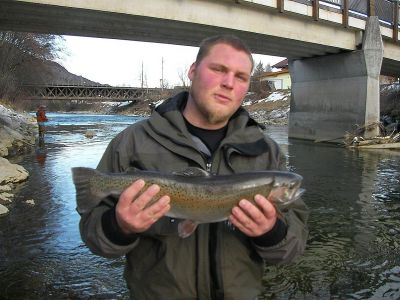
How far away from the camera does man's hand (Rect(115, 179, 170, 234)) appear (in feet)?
6.74

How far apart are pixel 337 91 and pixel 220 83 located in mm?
26503

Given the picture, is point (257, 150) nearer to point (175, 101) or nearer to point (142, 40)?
point (175, 101)

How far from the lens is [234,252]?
238 cm

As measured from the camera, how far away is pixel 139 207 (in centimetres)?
205

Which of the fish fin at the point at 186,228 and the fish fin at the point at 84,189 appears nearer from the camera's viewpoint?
the fish fin at the point at 186,228

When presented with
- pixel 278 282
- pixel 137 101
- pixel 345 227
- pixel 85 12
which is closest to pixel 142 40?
pixel 85 12

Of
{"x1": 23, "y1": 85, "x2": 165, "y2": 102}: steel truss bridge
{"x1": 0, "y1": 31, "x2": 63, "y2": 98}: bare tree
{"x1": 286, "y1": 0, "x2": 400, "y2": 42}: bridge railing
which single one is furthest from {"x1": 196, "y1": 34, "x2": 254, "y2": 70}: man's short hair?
{"x1": 23, "y1": 85, "x2": 165, "y2": 102}: steel truss bridge

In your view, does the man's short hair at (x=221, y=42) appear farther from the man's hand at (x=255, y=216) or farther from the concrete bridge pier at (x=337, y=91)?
the concrete bridge pier at (x=337, y=91)

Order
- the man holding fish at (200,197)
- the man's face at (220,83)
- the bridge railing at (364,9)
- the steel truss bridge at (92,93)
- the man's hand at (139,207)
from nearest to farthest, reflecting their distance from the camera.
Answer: the man's hand at (139,207) < the man holding fish at (200,197) < the man's face at (220,83) < the bridge railing at (364,9) < the steel truss bridge at (92,93)

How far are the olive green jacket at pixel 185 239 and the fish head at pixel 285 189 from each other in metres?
0.16

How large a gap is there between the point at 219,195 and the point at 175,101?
30.1 inches

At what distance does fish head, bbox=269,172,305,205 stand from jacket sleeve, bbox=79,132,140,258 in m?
0.77

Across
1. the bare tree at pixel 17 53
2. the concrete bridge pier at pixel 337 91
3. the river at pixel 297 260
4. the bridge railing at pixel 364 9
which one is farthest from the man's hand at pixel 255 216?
the bare tree at pixel 17 53

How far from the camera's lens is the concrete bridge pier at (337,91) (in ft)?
83.1
